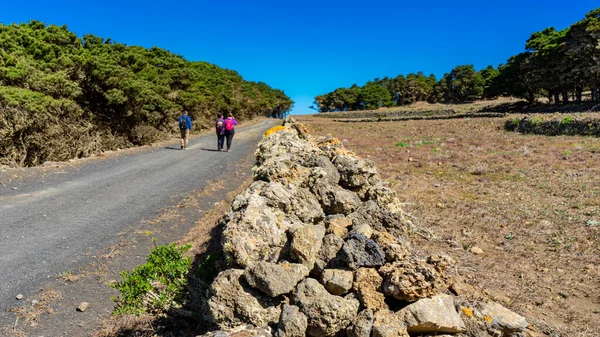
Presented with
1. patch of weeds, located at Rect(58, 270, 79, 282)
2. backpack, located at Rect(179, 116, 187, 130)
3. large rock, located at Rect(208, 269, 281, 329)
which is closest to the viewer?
large rock, located at Rect(208, 269, 281, 329)

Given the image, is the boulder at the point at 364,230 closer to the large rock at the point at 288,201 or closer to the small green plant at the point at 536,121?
the large rock at the point at 288,201

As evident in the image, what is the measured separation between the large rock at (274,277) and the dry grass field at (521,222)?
2.22 metres

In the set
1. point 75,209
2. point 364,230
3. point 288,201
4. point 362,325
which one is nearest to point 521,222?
point 364,230

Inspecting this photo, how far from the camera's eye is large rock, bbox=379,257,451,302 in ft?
10.1

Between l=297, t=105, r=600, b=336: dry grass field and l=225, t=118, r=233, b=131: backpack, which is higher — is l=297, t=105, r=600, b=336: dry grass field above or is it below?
below

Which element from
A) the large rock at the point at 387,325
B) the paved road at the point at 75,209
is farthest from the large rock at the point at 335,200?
the paved road at the point at 75,209

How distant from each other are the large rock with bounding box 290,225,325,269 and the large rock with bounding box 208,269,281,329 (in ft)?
1.60

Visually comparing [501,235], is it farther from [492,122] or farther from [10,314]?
[492,122]

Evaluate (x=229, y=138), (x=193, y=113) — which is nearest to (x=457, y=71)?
(x=193, y=113)

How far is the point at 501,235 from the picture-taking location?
7.00 metres

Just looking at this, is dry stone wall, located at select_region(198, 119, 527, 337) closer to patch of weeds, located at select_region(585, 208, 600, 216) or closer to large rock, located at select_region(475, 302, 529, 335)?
large rock, located at select_region(475, 302, 529, 335)

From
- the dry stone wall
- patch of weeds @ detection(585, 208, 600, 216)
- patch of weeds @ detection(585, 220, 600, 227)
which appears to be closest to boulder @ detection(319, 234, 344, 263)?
the dry stone wall

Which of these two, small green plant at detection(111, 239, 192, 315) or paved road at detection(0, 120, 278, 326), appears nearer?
small green plant at detection(111, 239, 192, 315)

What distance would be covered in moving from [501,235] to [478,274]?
2.37 meters
